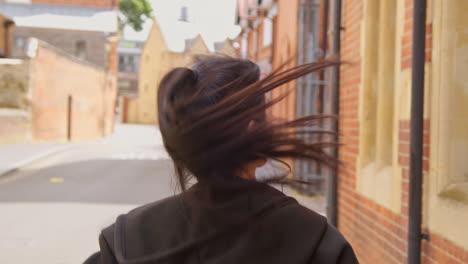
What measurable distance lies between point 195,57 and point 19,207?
8.92 metres

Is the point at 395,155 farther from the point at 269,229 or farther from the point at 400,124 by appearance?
the point at 269,229

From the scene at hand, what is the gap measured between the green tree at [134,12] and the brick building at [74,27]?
5.86 meters

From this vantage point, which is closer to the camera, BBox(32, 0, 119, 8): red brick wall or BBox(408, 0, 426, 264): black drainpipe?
BBox(408, 0, 426, 264): black drainpipe

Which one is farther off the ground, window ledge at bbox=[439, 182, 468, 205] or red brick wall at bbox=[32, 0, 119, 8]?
red brick wall at bbox=[32, 0, 119, 8]

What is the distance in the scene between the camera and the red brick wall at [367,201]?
3262mm

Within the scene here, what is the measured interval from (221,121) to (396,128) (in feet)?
8.59

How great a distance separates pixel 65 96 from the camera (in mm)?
28203

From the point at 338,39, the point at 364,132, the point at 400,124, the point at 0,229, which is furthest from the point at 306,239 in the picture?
the point at 0,229

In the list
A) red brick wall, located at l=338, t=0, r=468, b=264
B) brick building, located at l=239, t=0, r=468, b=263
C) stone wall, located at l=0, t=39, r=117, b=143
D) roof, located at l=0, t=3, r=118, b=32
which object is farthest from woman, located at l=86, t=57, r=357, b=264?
roof, located at l=0, t=3, r=118, b=32

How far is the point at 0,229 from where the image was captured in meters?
7.91

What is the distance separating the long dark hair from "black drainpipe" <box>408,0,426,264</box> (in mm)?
1920

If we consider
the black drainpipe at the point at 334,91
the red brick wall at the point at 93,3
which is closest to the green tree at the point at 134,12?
the red brick wall at the point at 93,3

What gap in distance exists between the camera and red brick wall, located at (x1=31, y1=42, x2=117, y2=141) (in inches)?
984

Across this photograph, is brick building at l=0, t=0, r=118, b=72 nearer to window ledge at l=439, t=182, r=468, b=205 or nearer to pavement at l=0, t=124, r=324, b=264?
pavement at l=0, t=124, r=324, b=264
